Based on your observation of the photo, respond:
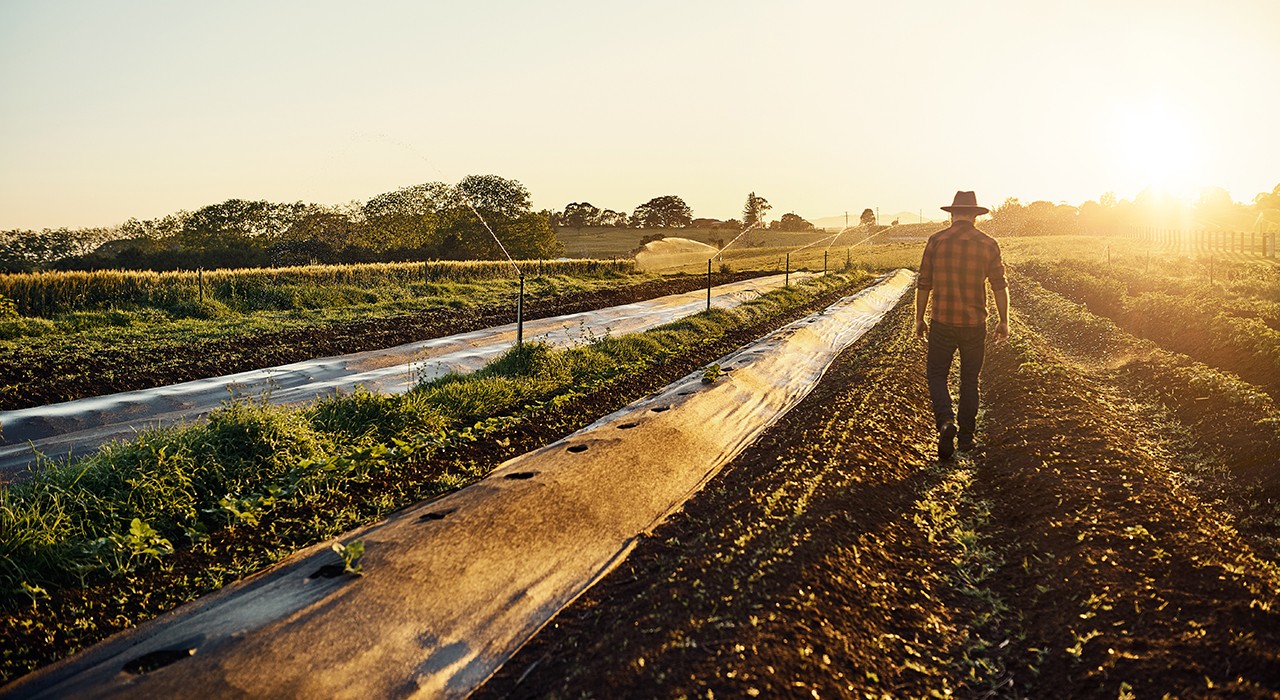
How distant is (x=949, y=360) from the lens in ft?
24.7

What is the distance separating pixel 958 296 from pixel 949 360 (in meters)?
0.65

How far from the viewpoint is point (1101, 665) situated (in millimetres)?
3926

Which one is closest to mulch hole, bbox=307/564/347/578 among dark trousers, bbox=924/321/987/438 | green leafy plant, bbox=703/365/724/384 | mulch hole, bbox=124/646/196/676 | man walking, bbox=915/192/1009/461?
mulch hole, bbox=124/646/196/676

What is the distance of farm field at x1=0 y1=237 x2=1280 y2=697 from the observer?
3.86 metres

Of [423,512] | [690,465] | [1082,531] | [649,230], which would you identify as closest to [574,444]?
[690,465]

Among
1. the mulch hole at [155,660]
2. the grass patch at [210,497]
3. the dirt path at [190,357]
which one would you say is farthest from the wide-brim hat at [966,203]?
the dirt path at [190,357]

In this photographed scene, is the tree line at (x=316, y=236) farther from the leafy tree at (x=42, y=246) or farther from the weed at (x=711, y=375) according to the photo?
the weed at (x=711, y=375)

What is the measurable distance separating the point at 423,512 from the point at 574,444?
191 centimetres

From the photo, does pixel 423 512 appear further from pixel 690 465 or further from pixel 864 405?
pixel 864 405

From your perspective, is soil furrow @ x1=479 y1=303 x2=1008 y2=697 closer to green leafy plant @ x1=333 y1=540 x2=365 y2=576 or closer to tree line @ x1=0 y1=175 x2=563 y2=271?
green leafy plant @ x1=333 y1=540 x2=365 y2=576

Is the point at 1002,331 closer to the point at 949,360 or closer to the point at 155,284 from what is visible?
the point at 949,360

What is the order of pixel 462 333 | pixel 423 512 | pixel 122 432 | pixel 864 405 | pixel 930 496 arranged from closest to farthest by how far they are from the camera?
pixel 423 512 < pixel 930 496 < pixel 122 432 < pixel 864 405 < pixel 462 333

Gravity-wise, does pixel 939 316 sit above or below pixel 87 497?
above

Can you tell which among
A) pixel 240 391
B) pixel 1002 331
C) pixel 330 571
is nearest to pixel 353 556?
pixel 330 571
